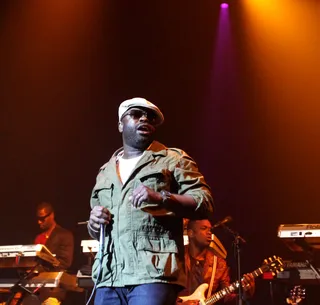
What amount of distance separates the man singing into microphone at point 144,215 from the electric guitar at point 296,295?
168 inches

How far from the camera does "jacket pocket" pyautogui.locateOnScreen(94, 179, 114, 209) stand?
116 inches

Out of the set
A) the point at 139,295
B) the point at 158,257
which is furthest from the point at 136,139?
the point at 139,295

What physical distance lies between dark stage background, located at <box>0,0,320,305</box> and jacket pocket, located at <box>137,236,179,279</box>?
19.9 feet

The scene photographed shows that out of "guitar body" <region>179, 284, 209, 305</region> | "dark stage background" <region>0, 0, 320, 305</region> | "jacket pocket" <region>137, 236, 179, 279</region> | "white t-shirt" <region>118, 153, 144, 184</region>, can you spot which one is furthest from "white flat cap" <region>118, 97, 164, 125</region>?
"dark stage background" <region>0, 0, 320, 305</region>

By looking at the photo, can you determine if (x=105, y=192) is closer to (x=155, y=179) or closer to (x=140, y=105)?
(x=155, y=179)

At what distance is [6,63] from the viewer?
367 inches

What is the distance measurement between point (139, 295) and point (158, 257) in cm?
20

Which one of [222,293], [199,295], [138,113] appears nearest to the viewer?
[138,113]

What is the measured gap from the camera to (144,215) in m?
2.79

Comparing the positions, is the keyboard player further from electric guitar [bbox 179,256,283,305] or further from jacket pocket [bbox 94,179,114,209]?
jacket pocket [bbox 94,179,114,209]

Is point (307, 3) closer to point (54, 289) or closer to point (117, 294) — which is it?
point (54, 289)

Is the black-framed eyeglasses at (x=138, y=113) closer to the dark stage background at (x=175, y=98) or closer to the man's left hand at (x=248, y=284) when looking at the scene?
the man's left hand at (x=248, y=284)

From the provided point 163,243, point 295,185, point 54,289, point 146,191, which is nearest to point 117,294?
point 163,243

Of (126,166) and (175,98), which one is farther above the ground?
(175,98)
